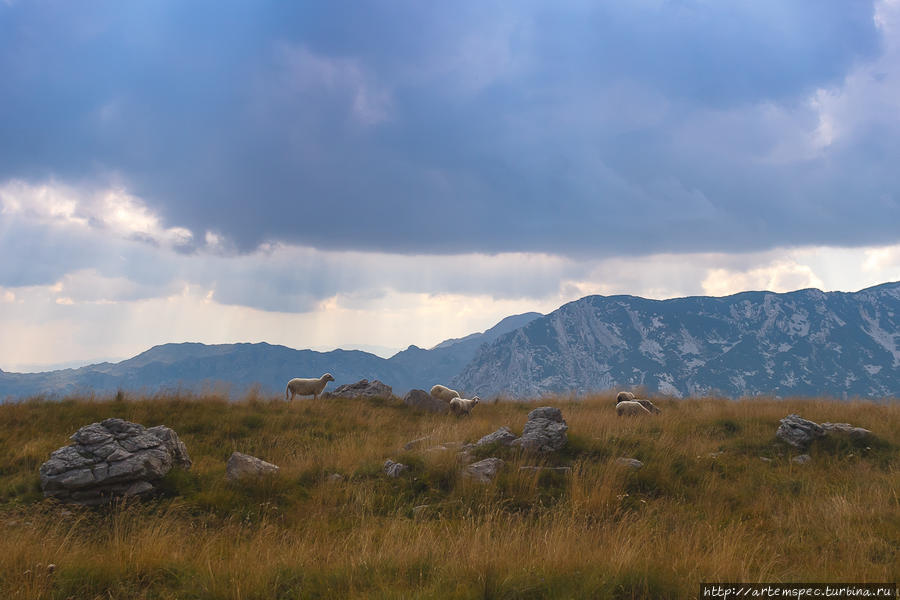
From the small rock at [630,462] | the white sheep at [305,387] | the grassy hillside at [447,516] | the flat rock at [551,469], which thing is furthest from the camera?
the white sheep at [305,387]

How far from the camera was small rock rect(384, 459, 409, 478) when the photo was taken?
11219mm

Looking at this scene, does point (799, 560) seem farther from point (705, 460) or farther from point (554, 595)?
point (705, 460)

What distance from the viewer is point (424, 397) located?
21062 millimetres

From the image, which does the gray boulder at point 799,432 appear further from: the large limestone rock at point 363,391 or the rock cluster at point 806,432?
the large limestone rock at point 363,391

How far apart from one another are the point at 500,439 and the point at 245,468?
5764 millimetres

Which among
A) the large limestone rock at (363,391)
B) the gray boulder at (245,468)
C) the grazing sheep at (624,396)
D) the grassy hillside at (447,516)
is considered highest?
the large limestone rock at (363,391)

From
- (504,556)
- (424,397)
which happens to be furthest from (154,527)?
(424,397)

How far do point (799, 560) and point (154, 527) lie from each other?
9298 millimetres

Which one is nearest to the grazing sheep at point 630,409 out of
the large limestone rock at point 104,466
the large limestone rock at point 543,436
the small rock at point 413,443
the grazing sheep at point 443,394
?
the large limestone rock at point 543,436

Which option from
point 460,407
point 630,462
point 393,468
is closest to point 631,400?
point 460,407

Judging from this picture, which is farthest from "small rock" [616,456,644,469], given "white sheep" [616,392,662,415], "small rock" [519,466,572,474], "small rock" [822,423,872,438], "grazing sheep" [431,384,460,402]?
"grazing sheep" [431,384,460,402]

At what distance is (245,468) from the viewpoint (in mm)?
10672

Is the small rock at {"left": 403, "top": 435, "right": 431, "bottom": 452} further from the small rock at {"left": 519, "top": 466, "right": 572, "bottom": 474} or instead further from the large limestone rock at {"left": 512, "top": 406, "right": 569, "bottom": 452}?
the small rock at {"left": 519, "top": 466, "right": 572, "bottom": 474}

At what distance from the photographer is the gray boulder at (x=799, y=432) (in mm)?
13922
